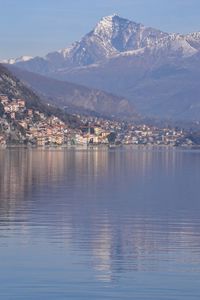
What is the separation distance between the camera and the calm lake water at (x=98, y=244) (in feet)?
87.5

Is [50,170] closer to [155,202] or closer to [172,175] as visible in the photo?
[172,175]

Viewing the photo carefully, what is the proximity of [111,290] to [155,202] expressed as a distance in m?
27.6

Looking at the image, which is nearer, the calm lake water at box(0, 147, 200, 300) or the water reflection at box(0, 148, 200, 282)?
the calm lake water at box(0, 147, 200, 300)

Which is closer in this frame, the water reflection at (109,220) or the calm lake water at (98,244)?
the calm lake water at (98,244)

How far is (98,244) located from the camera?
3378cm

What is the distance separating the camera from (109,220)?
4291 cm

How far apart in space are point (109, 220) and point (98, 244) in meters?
9.14

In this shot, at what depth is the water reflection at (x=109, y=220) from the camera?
31.0 m

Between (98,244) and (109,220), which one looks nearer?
(98,244)

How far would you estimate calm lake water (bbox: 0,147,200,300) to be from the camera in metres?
26.7

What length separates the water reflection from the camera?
102 feet

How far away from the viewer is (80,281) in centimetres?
2742

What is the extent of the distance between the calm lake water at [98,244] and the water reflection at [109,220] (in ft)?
0.10

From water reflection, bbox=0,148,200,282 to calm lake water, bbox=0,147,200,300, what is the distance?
31 mm
